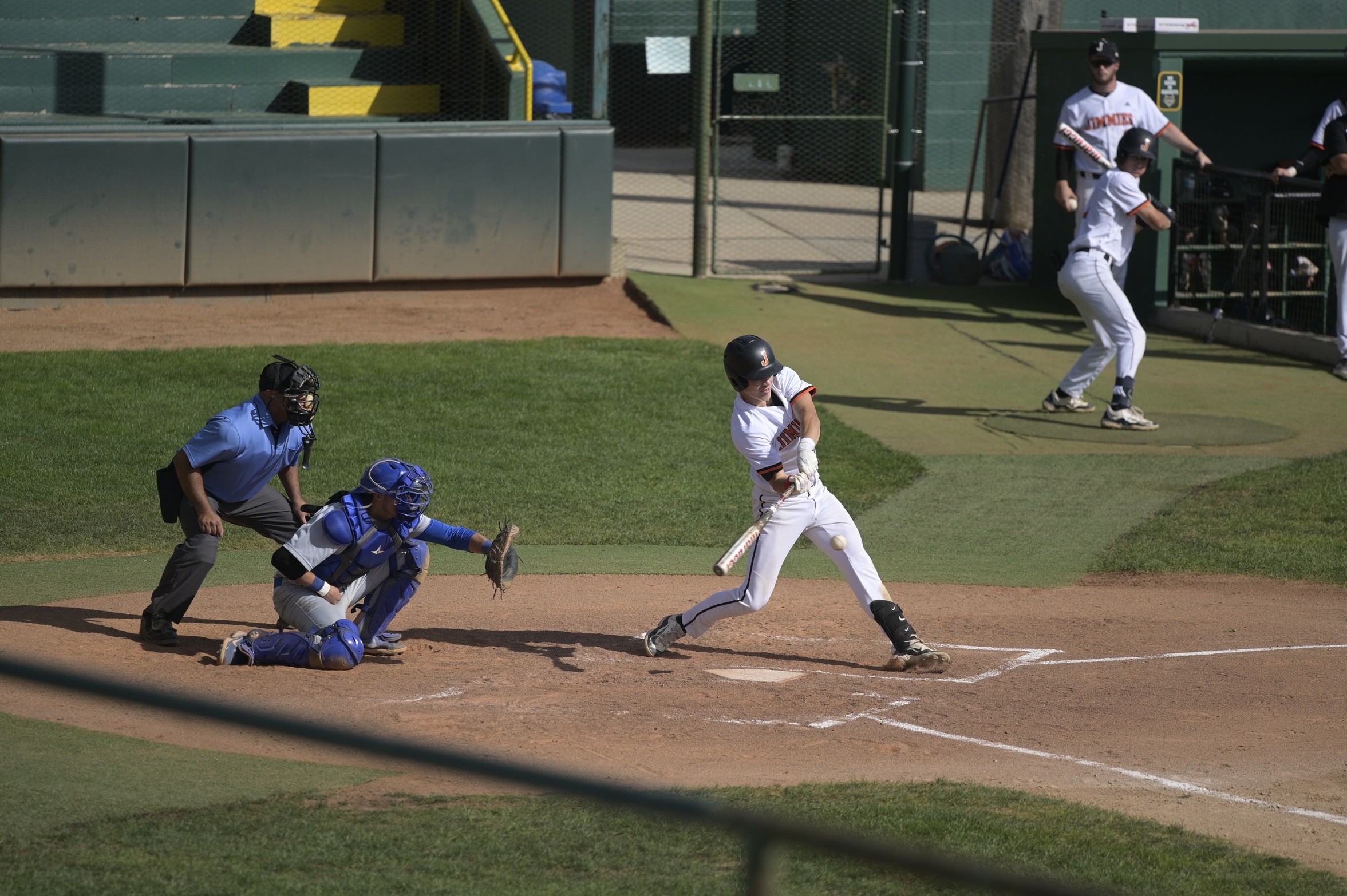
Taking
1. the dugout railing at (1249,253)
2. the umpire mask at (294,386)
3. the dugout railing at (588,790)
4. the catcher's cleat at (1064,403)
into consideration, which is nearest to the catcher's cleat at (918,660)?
the umpire mask at (294,386)

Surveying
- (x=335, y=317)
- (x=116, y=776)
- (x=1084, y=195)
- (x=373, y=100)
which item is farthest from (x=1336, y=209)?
(x=116, y=776)

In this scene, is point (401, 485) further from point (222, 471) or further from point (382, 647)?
point (222, 471)

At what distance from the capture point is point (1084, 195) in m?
12.0

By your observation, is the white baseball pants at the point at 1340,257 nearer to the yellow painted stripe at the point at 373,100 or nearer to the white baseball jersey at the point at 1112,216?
the white baseball jersey at the point at 1112,216

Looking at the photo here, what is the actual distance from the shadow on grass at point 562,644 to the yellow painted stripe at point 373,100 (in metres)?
11.8

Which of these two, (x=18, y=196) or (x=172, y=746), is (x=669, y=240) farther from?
(x=172, y=746)

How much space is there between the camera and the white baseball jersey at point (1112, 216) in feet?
37.4

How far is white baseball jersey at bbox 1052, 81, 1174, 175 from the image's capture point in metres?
12.5

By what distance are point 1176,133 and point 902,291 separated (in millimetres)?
4713

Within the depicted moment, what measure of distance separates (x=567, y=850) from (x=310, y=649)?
251 centimetres

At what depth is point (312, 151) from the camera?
14609 millimetres

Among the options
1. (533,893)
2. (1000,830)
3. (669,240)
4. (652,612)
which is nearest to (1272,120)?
(669,240)

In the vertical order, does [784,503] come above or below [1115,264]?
below

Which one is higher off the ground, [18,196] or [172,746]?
[18,196]
